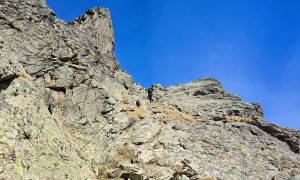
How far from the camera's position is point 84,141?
102 feet

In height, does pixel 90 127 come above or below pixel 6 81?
above

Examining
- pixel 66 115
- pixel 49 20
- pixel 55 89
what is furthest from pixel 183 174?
pixel 49 20

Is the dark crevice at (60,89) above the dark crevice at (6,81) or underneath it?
above

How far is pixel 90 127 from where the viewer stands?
3231 cm

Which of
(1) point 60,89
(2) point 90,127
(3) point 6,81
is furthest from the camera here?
(1) point 60,89

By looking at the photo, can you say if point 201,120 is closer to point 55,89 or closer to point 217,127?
point 217,127

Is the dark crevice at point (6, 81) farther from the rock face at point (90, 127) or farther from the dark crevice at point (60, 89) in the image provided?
the dark crevice at point (60, 89)

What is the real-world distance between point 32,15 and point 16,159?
21797 mm

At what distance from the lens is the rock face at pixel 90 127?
2295 cm

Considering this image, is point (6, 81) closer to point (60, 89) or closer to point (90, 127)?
point (60, 89)

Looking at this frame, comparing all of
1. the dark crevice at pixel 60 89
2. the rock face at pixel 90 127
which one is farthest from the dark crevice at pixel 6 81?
the dark crevice at pixel 60 89

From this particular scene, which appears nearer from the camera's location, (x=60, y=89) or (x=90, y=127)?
(x=90, y=127)

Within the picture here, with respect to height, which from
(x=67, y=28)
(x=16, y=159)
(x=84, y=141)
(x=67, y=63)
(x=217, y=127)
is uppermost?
(x=67, y=28)

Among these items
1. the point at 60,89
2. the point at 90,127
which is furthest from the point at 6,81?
the point at 90,127
